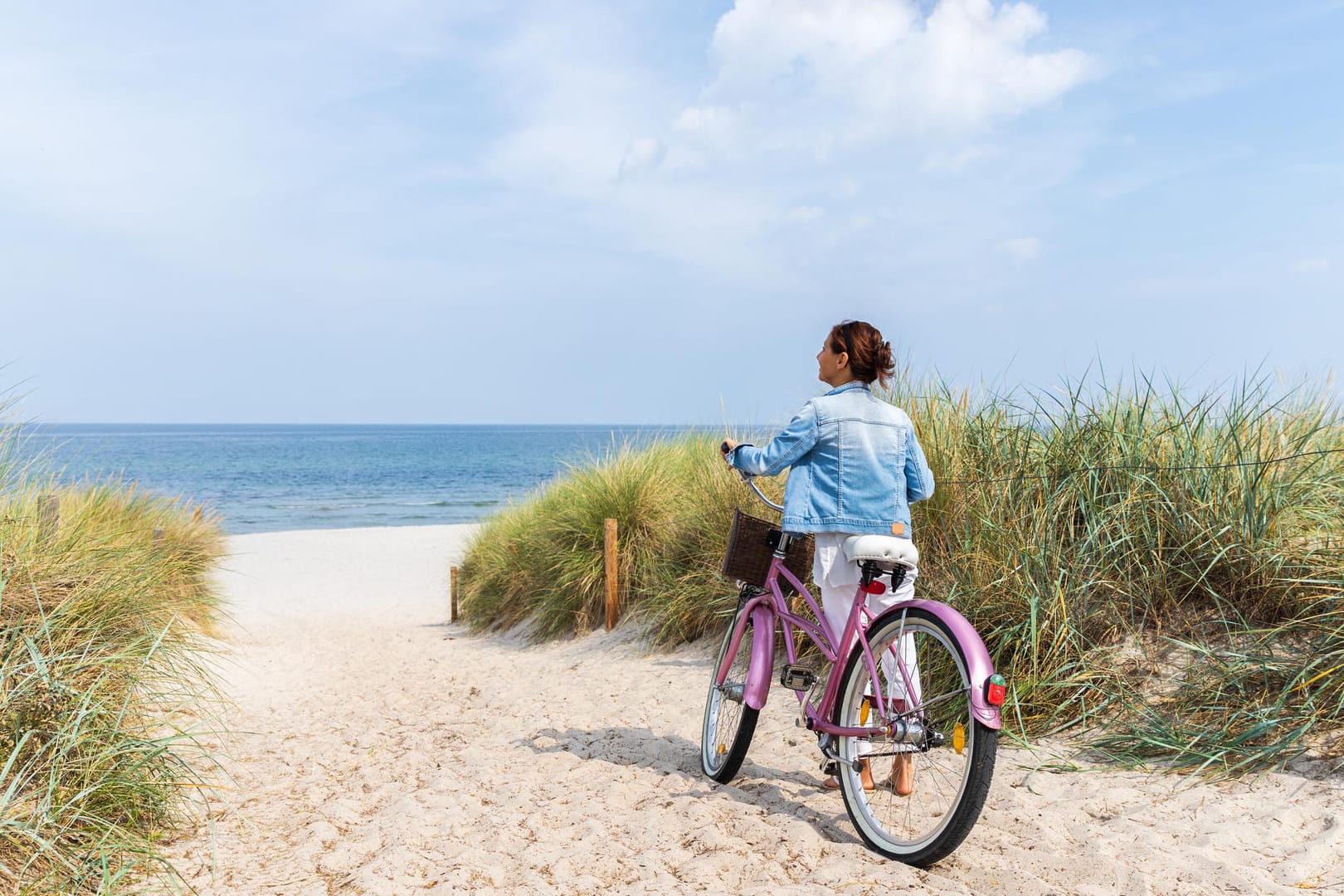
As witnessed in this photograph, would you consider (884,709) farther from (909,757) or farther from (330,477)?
(330,477)

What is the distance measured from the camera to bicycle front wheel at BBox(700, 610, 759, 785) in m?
3.87

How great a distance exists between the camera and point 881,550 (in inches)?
123

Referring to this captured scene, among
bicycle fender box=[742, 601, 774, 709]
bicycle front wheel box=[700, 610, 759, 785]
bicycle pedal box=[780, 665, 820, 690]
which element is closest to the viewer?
bicycle pedal box=[780, 665, 820, 690]

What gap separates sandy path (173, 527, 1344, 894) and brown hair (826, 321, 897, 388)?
6.01 ft

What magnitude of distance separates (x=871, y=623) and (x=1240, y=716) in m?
2.00

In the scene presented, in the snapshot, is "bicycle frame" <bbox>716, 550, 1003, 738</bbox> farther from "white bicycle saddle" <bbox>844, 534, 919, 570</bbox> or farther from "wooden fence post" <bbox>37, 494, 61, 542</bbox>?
"wooden fence post" <bbox>37, 494, 61, 542</bbox>

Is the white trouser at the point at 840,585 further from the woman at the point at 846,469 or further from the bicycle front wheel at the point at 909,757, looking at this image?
the bicycle front wheel at the point at 909,757

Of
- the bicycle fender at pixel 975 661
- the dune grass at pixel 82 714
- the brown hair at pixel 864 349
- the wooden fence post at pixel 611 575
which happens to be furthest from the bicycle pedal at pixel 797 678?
the wooden fence post at pixel 611 575

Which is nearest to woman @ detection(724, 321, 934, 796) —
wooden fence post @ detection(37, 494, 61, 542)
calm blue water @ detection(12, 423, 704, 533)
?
wooden fence post @ detection(37, 494, 61, 542)

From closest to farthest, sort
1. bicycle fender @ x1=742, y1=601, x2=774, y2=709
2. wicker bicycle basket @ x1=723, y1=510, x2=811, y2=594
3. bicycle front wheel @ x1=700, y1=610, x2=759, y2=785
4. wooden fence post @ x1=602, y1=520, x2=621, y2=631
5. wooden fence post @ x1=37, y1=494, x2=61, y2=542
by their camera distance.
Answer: bicycle fender @ x1=742, y1=601, x2=774, y2=709, bicycle front wheel @ x1=700, y1=610, x2=759, y2=785, wicker bicycle basket @ x1=723, y1=510, x2=811, y2=594, wooden fence post @ x1=37, y1=494, x2=61, y2=542, wooden fence post @ x1=602, y1=520, x2=621, y2=631

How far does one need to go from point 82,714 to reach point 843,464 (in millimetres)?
2935

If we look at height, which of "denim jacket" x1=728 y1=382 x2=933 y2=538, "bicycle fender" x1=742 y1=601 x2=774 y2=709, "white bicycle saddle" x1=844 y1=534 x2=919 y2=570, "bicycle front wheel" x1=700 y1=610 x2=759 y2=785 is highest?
"denim jacket" x1=728 y1=382 x2=933 y2=538

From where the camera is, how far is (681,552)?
7.52 m

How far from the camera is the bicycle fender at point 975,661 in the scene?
272 centimetres
